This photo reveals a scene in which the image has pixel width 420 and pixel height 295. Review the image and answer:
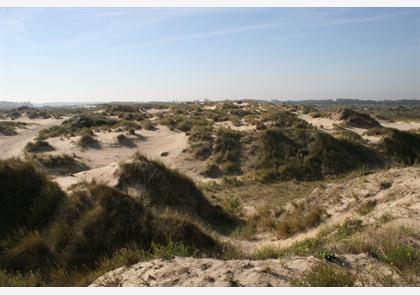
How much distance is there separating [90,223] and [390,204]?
746cm

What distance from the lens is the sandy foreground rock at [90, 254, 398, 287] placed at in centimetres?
469

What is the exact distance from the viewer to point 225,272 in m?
4.95

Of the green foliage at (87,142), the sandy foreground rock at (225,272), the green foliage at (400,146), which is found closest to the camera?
the sandy foreground rock at (225,272)

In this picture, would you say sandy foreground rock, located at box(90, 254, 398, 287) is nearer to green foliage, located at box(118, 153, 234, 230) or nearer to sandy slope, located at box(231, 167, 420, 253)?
sandy slope, located at box(231, 167, 420, 253)

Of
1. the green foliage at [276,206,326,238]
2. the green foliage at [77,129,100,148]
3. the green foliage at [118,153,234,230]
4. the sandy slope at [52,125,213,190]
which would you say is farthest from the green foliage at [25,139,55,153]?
the green foliage at [276,206,326,238]

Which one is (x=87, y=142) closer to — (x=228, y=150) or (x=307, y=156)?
(x=228, y=150)

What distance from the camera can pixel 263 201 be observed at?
51.2ft

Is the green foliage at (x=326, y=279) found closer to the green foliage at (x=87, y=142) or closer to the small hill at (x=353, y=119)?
the green foliage at (x=87, y=142)

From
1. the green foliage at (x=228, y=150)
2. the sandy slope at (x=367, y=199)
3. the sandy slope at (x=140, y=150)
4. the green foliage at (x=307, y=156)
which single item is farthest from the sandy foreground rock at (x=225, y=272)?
the green foliage at (x=228, y=150)

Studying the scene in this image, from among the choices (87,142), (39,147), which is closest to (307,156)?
(87,142)

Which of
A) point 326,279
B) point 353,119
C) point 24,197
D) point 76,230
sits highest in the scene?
point 353,119

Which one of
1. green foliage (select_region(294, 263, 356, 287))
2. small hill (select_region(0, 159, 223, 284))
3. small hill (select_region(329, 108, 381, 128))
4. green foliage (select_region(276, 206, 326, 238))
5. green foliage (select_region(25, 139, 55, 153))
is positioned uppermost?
small hill (select_region(329, 108, 381, 128))

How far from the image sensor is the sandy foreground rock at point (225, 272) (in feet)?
15.4

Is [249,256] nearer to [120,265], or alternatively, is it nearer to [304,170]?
[120,265]
